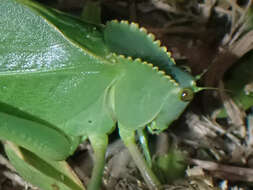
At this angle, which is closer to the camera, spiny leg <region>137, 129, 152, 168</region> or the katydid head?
the katydid head

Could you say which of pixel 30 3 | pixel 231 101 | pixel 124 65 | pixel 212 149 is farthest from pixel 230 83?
pixel 30 3

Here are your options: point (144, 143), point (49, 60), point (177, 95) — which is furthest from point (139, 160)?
point (49, 60)

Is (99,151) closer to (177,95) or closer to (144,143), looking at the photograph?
(144,143)

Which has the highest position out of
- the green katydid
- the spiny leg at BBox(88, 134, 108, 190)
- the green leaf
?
the green katydid

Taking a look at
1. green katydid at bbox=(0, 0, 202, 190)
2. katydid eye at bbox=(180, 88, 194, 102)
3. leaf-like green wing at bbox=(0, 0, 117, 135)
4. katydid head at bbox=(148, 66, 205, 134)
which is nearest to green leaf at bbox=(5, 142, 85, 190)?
green katydid at bbox=(0, 0, 202, 190)

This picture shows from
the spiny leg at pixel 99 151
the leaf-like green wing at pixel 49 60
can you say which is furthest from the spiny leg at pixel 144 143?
the leaf-like green wing at pixel 49 60

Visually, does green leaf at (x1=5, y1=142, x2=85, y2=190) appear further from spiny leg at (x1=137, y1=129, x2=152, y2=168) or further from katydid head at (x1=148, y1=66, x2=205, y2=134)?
katydid head at (x1=148, y1=66, x2=205, y2=134)

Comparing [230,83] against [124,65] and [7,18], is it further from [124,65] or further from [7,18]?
[7,18]

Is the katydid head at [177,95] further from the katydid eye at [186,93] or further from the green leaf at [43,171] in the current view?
the green leaf at [43,171]
